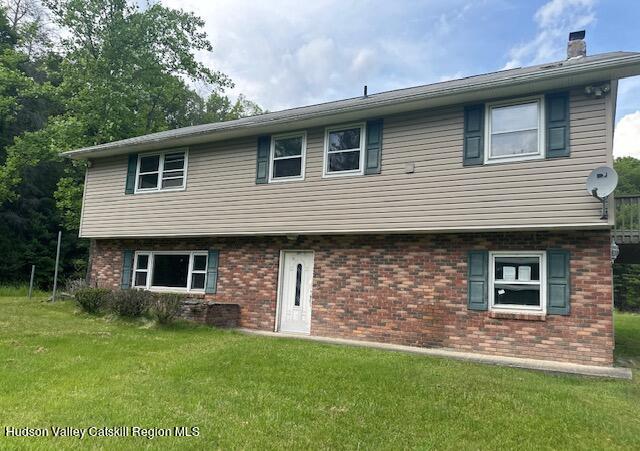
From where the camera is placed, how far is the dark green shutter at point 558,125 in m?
7.74

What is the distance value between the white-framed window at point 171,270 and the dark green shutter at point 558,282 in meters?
8.09

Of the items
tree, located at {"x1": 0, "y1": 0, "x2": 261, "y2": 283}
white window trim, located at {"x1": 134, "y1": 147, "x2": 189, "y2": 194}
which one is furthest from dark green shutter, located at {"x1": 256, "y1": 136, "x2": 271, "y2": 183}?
tree, located at {"x1": 0, "y1": 0, "x2": 261, "y2": 283}

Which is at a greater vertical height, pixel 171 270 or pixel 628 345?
pixel 171 270

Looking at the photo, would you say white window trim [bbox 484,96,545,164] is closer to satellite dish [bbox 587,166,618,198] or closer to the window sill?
satellite dish [bbox 587,166,618,198]

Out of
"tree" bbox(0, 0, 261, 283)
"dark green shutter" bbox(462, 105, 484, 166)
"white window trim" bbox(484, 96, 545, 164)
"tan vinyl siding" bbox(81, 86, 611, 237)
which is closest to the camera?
"tan vinyl siding" bbox(81, 86, 611, 237)

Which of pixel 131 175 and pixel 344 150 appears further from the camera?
pixel 131 175

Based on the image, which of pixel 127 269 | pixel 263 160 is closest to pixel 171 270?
pixel 127 269

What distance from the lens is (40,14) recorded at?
23719 mm

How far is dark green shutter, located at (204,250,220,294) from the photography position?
11.8 metres

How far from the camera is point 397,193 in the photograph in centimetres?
915

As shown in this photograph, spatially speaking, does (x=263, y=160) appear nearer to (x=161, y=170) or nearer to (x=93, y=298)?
(x=161, y=170)

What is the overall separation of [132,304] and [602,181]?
9669 millimetres

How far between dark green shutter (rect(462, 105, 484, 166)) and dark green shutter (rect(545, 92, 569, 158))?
43.6 inches

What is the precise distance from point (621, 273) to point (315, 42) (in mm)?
21047
